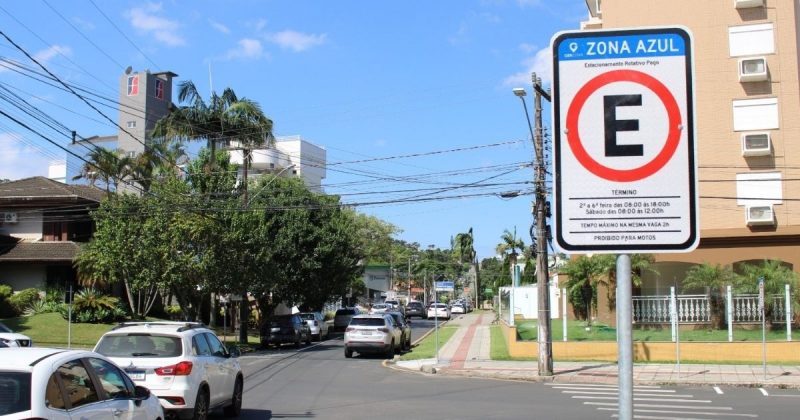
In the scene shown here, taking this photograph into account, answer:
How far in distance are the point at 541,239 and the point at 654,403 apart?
22.9 feet

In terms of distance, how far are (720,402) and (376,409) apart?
743 centimetres

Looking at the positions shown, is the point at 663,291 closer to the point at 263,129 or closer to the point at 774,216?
the point at 774,216

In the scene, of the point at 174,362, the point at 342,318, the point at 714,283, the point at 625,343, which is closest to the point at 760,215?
the point at 714,283

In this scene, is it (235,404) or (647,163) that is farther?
(235,404)

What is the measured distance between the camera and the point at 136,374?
1159cm

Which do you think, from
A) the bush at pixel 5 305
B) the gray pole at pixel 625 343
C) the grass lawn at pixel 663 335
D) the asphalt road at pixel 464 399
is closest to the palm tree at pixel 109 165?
the bush at pixel 5 305

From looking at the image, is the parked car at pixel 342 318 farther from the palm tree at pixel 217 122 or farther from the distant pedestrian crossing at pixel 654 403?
the distant pedestrian crossing at pixel 654 403

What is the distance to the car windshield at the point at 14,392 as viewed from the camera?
5930mm

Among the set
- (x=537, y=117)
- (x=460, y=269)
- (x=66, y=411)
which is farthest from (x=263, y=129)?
(x=460, y=269)

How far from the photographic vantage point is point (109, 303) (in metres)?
34.8

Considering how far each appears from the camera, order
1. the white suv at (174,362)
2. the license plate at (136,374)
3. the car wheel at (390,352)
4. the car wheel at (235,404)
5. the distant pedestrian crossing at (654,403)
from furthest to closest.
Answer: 1. the car wheel at (390,352)
2. the distant pedestrian crossing at (654,403)
3. the car wheel at (235,404)
4. the license plate at (136,374)
5. the white suv at (174,362)

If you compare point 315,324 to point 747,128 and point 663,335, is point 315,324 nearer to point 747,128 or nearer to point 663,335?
point 663,335

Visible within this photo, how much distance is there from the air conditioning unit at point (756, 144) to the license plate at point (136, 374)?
27.0m

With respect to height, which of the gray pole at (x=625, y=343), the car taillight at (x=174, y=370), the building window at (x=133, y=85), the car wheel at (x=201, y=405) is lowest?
the car wheel at (x=201, y=405)
